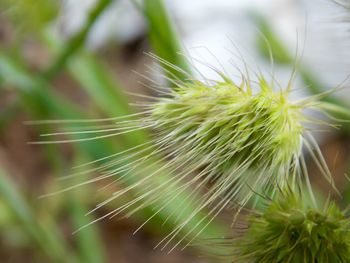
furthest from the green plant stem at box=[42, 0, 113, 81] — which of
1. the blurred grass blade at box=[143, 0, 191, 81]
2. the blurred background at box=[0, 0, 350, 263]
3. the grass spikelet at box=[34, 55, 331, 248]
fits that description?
the grass spikelet at box=[34, 55, 331, 248]

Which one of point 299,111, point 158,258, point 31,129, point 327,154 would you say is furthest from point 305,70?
point 299,111

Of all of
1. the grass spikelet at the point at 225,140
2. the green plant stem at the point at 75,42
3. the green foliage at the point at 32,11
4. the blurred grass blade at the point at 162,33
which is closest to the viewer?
the grass spikelet at the point at 225,140

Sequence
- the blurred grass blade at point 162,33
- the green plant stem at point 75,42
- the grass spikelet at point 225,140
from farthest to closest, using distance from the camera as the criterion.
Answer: the green plant stem at point 75,42
the blurred grass blade at point 162,33
the grass spikelet at point 225,140

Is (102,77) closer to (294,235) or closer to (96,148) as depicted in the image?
(96,148)

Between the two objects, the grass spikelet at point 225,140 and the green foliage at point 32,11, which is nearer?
the grass spikelet at point 225,140

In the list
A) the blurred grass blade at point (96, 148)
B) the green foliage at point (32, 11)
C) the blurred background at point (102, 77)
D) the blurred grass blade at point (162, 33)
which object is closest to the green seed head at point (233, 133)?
the blurred background at point (102, 77)

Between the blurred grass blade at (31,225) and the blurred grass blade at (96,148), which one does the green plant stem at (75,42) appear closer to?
the blurred grass blade at (96,148)

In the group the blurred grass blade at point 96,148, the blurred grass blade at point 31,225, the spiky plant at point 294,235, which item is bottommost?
the blurred grass blade at point 31,225

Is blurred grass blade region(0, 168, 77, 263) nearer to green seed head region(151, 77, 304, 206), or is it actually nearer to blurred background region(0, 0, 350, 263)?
blurred background region(0, 0, 350, 263)
